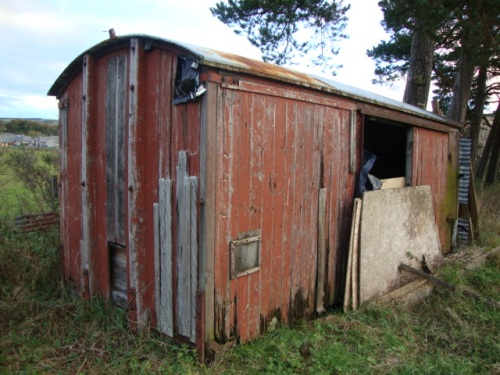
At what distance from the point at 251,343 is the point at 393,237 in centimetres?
281

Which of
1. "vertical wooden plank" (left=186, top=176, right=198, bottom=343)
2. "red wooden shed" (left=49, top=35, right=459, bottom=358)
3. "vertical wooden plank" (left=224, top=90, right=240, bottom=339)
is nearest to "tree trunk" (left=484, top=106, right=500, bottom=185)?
"red wooden shed" (left=49, top=35, right=459, bottom=358)

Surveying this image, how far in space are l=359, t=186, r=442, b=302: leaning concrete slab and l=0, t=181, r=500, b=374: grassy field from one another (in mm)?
454

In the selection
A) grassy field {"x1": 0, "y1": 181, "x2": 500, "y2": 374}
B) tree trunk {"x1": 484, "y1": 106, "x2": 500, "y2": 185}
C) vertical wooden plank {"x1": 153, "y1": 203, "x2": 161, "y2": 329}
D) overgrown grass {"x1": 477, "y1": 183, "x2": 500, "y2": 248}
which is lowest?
grassy field {"x1": 0, "y1": 181, "x2": 500, "y2": 374}

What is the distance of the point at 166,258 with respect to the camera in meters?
3.44

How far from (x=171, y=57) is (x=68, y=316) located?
118 inches

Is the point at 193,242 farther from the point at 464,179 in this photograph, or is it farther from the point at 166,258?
the point at 464,179

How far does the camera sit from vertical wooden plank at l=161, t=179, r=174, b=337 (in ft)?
11.1

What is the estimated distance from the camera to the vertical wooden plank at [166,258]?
3393 millimetres

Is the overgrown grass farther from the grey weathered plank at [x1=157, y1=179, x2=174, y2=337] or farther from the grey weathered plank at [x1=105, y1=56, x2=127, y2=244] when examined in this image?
the grey weathered plank at [x1=105, y1=56, x2=127, y2=244]

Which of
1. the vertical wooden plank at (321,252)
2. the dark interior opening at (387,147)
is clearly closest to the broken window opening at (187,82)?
the vertical wooden plank at (321,252)

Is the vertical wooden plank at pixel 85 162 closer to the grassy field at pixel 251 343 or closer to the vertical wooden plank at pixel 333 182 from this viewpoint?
the grassy field at pixel 251 343

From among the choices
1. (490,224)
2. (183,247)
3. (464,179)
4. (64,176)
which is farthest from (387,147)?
(64,176)

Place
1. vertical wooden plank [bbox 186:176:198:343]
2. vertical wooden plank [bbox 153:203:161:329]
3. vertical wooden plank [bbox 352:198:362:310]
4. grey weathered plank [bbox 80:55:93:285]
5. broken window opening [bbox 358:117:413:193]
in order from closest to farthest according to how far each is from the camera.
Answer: vertical wooden plank [bbox 186:176:198:343] → vertical wooden plank [bbox 153:203:161:329] → grey weathered plank [bbox 80:55:93:285] → vertical wooden plank [bbox 352:198:362:310] → broken window opening [bbox 358:117:413:193]

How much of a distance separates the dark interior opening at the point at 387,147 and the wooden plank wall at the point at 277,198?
3532 millimetres
